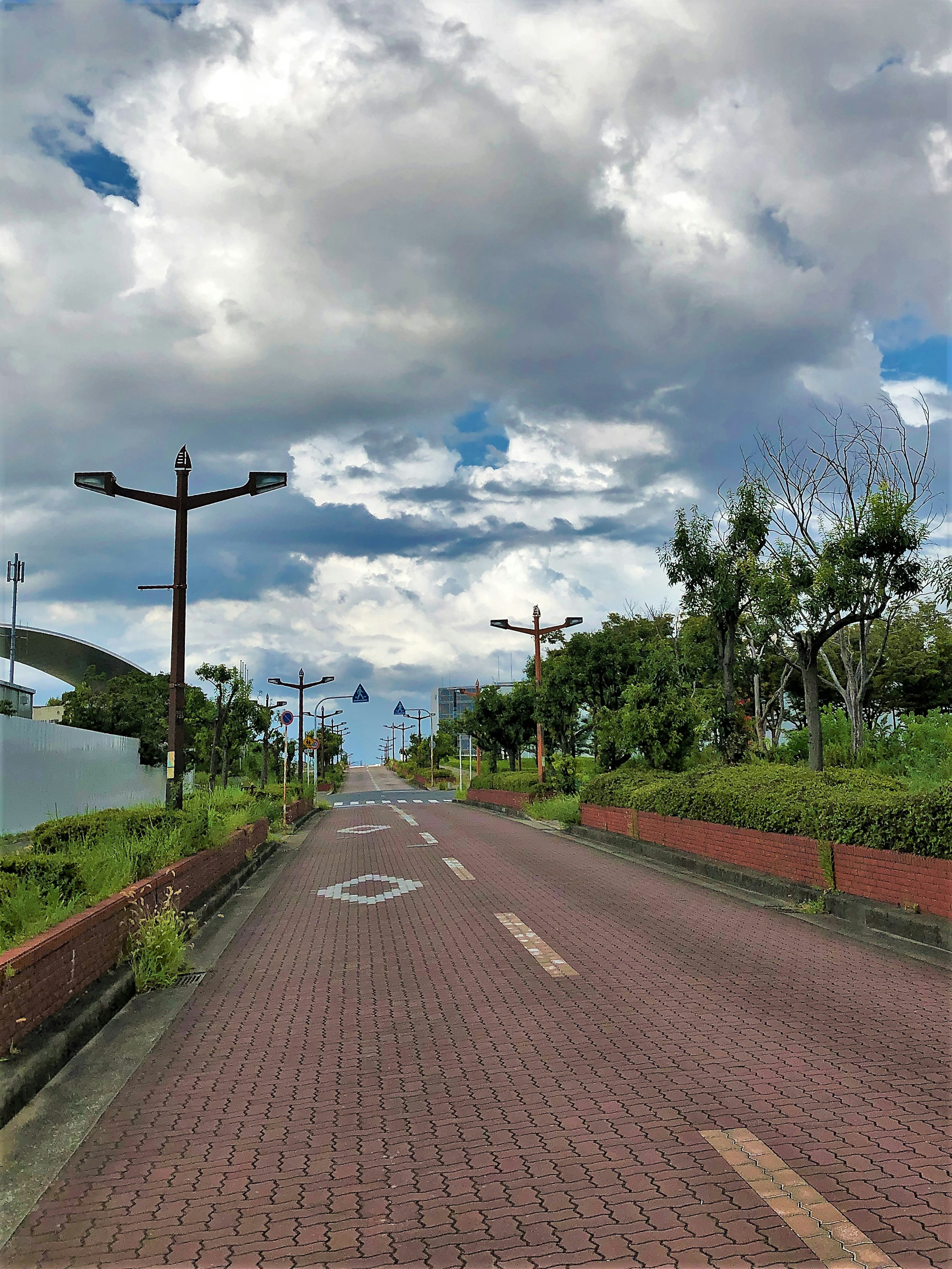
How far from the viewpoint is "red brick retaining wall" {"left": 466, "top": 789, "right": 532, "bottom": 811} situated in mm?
36531

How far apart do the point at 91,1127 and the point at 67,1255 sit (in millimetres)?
1436

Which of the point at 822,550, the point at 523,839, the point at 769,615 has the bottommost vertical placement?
the point at 523,839

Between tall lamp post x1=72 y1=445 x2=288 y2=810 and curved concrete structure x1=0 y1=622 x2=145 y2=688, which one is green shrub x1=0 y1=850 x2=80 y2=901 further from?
curved concrete structure x1=0 y1=622 x2=145 y2=688

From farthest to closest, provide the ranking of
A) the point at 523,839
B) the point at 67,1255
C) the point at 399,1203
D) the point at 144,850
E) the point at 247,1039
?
the point at 523,839
the point at 144,850
the point at 247,1039
the point at 399,1203
the point at 67,1255

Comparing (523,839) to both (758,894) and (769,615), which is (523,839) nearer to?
(769,615)

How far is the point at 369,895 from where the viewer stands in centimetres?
1348

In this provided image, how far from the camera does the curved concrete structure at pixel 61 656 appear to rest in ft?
240

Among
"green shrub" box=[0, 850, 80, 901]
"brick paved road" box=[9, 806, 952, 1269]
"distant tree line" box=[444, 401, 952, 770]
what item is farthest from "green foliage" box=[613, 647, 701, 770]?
"green shrub" box=[0, 850, 80, 901]

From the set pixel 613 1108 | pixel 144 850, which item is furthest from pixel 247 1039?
pixel 144 850

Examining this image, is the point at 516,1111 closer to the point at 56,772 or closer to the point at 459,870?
the point at 459,870

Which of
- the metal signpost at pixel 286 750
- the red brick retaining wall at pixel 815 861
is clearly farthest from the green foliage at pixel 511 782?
the red brick retaining wall at pixel 815 861

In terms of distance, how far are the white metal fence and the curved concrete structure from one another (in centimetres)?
4136

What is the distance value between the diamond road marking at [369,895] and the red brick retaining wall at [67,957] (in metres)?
2.71

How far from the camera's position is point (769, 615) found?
18766mm
